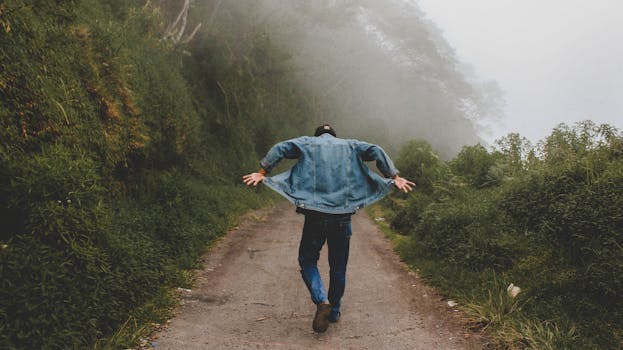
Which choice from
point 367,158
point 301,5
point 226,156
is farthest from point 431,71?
point 367,158

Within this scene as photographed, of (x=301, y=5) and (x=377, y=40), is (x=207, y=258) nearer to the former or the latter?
(x=301, y=5)

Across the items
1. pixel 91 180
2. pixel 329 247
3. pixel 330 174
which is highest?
pixel 330 174

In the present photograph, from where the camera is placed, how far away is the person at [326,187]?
3857 millimetres

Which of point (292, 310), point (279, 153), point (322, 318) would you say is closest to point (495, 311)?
point (322, 318)

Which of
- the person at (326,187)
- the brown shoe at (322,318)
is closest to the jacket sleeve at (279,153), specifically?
the person at (326,187)

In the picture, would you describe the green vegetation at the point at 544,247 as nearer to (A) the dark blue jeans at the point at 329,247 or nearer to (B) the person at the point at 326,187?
(A) the dark blue jeans at the point at 329,247

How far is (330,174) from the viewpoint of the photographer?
3920 millimetres

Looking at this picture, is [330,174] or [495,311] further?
[495,311]

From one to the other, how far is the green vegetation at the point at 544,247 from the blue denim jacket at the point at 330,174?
1857 mm

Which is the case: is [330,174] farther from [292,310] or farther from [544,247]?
[544,247]

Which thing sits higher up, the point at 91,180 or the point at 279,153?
the point at 279,153

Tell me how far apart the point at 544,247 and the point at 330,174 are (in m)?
3.15

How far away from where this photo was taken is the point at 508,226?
584cm

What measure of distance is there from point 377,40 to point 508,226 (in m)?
34.0
